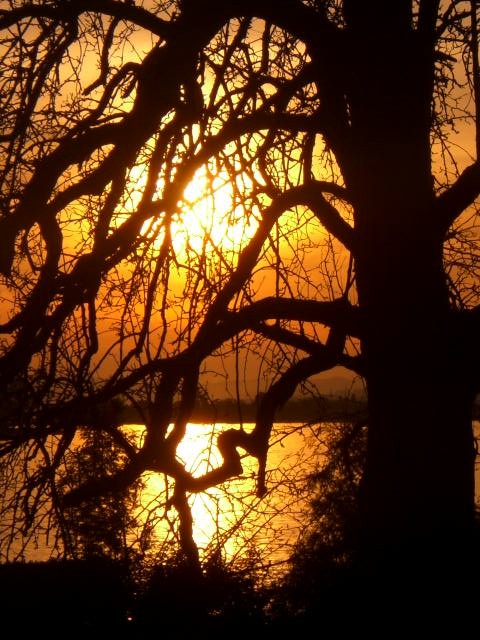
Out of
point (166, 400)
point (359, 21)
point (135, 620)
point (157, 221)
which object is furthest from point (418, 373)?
point (135, 620)

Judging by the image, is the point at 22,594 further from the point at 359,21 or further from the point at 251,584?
the point at 359,21

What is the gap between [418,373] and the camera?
5230mm

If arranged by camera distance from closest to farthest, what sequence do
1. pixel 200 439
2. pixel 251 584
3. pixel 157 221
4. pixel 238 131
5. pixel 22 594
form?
pixel 238 131, pixel 157 221, pixel 200 439, pixel 251 584, pixel 22 594

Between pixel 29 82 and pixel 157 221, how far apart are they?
49.7 inches

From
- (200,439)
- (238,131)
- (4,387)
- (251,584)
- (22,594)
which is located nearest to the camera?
(4,387)

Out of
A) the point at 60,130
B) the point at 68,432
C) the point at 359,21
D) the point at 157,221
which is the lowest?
the point at 68,432

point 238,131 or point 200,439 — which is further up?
point 238,131

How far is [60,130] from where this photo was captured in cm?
586

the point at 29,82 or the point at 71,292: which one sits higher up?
the point at 29,82

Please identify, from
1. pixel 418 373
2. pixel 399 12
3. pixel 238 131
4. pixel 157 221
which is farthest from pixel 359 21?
pixel 418 373

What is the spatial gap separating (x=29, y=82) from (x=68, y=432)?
7.60 ft

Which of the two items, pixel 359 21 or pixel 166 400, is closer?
pixel 166 400

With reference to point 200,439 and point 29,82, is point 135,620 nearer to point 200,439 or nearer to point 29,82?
point 200,439

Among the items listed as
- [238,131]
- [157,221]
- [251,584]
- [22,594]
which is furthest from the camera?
[22,594]
